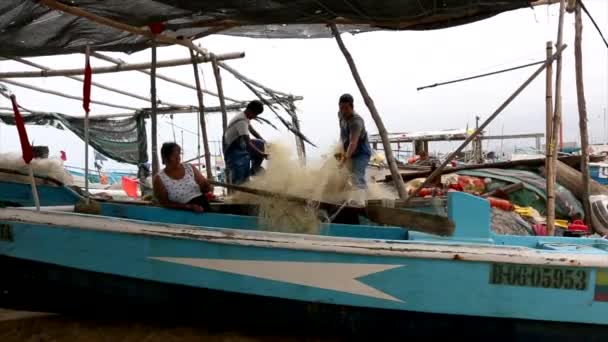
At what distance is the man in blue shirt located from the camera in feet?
15.0

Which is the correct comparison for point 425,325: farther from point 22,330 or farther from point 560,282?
point 22,330

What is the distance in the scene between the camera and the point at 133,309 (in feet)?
12.3

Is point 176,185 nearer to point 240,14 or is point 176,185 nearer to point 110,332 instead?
point 110,332

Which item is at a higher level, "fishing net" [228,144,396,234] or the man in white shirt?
the man in white shirt

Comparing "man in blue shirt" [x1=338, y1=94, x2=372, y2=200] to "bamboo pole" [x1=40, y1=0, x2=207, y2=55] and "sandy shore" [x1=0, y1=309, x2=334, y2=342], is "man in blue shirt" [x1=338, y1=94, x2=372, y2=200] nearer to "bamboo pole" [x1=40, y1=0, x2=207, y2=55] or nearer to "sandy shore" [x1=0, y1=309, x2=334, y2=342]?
"sandy shore" [x1=0, y1=309, x2=334, y2=342]

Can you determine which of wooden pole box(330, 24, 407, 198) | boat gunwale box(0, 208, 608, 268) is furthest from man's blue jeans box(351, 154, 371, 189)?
boat gunwale box(0, 208, 608, 268)

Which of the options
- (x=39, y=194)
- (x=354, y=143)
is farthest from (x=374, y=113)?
(x=39, y=194)

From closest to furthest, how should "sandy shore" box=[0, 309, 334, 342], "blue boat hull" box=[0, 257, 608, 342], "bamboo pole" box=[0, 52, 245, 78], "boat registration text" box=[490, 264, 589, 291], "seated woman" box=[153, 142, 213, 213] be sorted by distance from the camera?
"boat registration text" box=[490, 264, 589, 291] → "blue boat hull" box=[0, 257, 608, 342] → "sandy shore" box=[0, 309, 334, 342] → "seated woman" box=[153, 142, 213, 213] → "bamboo pole" box=[0, 52, 245, 78]

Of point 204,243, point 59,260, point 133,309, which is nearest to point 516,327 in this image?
point 204,243

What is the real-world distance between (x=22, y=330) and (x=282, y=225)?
2.19 m

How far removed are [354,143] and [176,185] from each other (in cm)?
163

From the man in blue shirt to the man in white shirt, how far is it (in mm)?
1171

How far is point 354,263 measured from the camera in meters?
3.10

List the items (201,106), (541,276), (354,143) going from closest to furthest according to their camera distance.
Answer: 1. (541,276)
2. (354,143)
3. (201,106)
